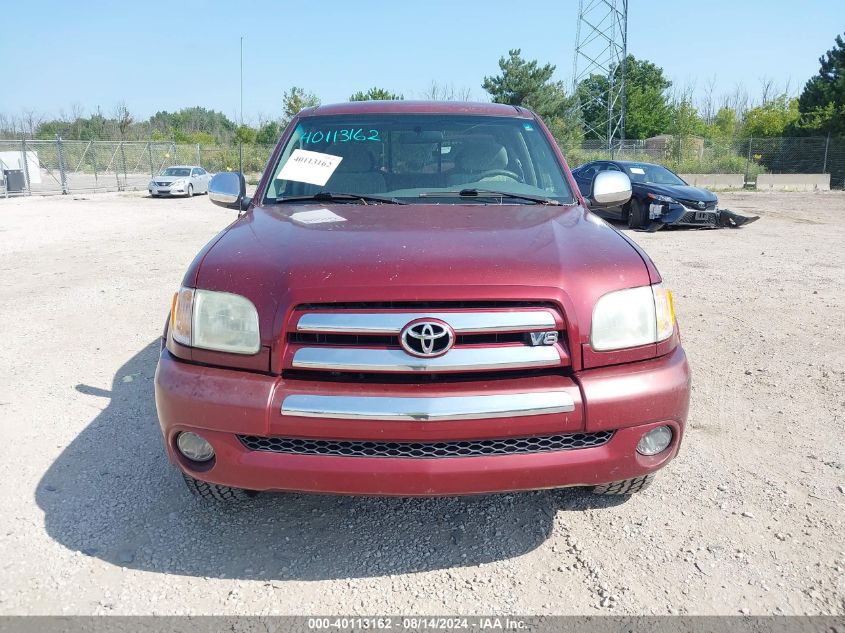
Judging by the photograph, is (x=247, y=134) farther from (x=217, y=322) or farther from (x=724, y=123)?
(x=217, y=322)

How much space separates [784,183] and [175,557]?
33495mm

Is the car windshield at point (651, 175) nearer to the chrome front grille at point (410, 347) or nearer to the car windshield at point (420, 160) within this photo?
the car windshield at point (420, 160)

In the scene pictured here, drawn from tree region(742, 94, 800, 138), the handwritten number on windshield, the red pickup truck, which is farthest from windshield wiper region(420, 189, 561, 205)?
tree region(742, 94, 800, 138)

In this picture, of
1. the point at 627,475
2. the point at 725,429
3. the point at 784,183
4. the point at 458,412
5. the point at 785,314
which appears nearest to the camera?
the point at 458,412

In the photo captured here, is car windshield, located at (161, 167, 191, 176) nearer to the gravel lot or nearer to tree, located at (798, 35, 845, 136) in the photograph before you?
the gravel lot

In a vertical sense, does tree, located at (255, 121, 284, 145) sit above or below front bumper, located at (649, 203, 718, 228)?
above

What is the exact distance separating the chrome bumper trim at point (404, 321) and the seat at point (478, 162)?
4.61 ft

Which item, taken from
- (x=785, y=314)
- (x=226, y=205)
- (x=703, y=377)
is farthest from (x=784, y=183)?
(x=226, y=205)

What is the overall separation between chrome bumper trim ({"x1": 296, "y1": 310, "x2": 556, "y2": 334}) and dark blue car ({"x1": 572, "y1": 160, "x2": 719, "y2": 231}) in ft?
35.6

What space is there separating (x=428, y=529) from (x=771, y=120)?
48.7 m

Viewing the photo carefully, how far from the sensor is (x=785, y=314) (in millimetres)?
6176

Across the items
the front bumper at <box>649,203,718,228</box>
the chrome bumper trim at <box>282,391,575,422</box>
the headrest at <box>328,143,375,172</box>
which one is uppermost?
the headrest at <box>328,143,375,172</box>

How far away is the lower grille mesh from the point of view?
214 centimetres

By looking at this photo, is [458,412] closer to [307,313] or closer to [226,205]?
[307,313]
